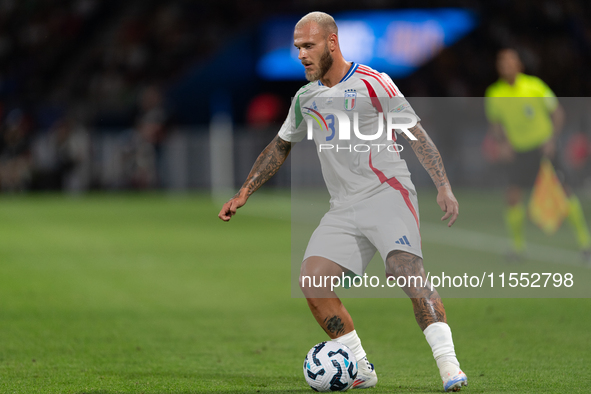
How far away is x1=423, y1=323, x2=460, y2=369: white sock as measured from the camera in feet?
14.5

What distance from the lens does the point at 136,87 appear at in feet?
104

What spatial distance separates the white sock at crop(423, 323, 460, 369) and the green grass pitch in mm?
280

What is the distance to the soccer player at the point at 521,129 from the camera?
412 inches

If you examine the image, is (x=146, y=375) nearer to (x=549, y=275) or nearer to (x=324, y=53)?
(x=324, y=53)

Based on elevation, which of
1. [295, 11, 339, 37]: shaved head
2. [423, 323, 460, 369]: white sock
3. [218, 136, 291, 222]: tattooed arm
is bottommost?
[423, 323, 460, 369]: white sock

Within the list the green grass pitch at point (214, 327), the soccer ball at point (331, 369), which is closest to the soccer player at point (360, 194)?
the soccer ball at point (331, 369)

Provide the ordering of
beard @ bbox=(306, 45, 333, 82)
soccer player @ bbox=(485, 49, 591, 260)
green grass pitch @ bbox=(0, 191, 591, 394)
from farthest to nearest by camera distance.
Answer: soccer player @ bbox=(485, 49, 591, 260) < green grass pitch @ bbox=(0, 191, 591, 394) < beard @ bbox=(306, 45, 333, 82)

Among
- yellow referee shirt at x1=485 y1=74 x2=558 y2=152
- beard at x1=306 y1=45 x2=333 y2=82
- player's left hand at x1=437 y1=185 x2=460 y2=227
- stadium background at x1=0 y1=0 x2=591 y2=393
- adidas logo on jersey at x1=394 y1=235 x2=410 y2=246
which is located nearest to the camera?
player's left hand at x1=437 y1=185 x2=460 y2=227

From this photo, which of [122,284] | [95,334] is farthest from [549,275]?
[95,334]

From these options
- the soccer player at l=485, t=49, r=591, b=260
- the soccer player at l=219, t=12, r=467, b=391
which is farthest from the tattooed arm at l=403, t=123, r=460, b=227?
the soccer player at l=485, t=49, r=591, b=260

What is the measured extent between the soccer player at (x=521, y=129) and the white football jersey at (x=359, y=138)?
19.5 feet

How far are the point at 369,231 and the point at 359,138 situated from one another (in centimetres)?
48

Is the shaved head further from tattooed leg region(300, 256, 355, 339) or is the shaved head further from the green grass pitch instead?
the green grass pitch

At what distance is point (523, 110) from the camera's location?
10.7 m
